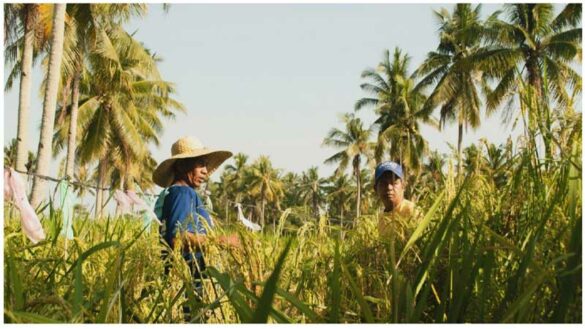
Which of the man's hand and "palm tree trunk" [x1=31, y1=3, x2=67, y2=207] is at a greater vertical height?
"palm tree trunk" [x1=31, y1=3, x2=67, y2=207]

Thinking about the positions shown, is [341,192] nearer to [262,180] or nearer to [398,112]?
[262,180]

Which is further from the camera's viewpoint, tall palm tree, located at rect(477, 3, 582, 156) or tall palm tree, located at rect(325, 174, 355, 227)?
tall palm tree, located at rect(325, 174, 355, 227)

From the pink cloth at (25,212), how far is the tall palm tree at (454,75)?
25685mm

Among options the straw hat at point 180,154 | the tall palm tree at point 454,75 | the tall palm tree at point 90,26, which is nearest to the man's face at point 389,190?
the straw hat at point 180,154

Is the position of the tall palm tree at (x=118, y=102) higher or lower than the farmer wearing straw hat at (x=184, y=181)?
higher

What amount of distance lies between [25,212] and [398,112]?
30809 millimetres

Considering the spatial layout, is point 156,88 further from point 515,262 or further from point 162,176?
point 515,262

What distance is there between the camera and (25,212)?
4.19ft

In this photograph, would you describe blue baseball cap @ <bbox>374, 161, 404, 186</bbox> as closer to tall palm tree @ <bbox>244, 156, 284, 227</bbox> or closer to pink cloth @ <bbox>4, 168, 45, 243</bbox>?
pink cloth @ <bbox>4, 168, 45, 243</bbox>

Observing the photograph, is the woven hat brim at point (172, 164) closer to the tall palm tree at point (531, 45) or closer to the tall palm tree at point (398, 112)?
the tall palm tree at point (531, 45)

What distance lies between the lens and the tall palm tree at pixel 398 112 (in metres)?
30.6

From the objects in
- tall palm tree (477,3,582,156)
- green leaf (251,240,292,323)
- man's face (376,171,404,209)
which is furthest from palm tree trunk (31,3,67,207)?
tall palm tree (477,3,582,156)

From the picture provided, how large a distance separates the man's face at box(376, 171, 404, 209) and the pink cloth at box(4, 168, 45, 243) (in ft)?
4.68

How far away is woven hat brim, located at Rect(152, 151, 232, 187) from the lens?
243cm
